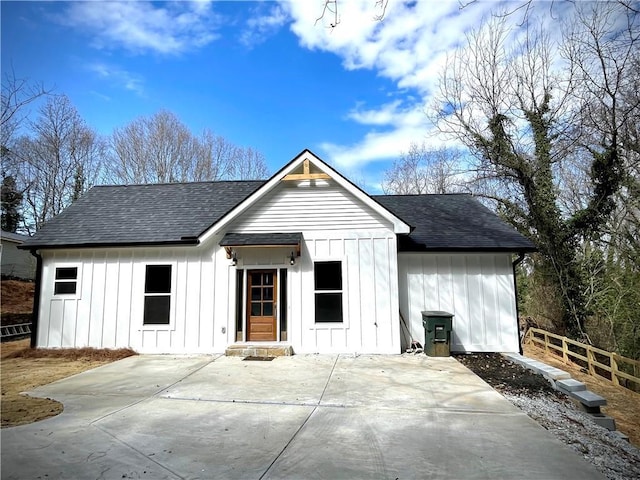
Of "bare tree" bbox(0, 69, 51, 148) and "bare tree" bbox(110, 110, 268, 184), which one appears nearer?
"bare tree" bbox(0, 69, 51, 148)

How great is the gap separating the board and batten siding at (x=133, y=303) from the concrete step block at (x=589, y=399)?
766 cm

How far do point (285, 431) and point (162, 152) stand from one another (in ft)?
92.0

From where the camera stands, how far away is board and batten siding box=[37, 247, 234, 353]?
32.4 feet

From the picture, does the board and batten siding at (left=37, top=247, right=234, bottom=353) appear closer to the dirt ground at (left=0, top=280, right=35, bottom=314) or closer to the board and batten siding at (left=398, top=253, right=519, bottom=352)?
the board and batten siding at (left=398, top=253, right=519, bottom=352)

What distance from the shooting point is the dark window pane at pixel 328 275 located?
9719mm

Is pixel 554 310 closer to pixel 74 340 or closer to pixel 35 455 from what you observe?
pixel 35 455

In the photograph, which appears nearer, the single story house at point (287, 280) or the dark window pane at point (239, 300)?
the single story house at point (287, 280)

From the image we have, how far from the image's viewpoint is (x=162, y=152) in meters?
28.2

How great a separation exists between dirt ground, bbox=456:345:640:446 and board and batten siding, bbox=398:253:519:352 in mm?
641

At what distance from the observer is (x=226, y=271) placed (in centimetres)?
1003

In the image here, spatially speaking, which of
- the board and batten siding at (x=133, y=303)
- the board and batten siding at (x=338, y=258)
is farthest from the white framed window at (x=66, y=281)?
the board and batten siding at (x=338, y=258)

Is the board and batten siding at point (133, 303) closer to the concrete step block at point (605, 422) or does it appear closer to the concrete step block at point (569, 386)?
the concrete step block at point (569, 386)

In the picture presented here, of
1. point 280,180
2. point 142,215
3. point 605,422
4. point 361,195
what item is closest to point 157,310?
point 142,215

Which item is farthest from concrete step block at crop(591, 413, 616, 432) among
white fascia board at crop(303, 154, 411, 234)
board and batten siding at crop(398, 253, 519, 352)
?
white fascia board at crop(303, 154, 411, 234)
